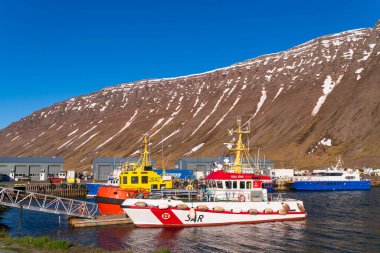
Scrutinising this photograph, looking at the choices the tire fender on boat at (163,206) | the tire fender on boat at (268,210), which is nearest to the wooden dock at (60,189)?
the tire fender on boat at (163,206)

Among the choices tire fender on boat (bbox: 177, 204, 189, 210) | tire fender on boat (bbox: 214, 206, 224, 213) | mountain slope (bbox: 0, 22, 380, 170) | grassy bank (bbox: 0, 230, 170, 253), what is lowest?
grassy bank (bbox: 0, 230, 170, 253)

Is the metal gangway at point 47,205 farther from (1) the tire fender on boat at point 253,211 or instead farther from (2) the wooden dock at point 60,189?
(2) the wooden dock at point 60,189

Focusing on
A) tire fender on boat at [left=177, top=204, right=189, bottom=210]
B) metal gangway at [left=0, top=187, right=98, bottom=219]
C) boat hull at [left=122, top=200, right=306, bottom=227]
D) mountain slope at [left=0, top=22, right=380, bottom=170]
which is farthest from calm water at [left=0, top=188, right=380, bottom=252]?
mountain slope at [left=0, top=22, right=380, bottom=170]

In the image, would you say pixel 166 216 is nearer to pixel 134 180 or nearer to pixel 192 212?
pixel 192 212

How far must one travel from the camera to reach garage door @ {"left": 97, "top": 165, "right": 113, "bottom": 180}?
3600 inches

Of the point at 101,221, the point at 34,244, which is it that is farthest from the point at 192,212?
the point at 34,244

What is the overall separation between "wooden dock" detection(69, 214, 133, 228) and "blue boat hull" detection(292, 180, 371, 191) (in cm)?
5509

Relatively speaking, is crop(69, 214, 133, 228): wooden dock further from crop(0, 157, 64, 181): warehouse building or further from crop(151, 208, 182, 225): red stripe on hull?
crop(0, 157, 64, 181): warehouse building

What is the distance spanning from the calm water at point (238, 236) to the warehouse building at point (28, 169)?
186 feet

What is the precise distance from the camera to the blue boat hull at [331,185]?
79.0 metres

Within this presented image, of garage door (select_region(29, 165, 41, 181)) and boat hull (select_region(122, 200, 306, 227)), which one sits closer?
boat hull (select_region(122, 200, 306, 227))

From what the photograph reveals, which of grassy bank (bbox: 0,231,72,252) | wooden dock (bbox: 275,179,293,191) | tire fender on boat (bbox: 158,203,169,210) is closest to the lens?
grassy bank (bbox: 0,231,72,252)

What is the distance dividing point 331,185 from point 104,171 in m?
51.6

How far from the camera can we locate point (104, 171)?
301 feet
